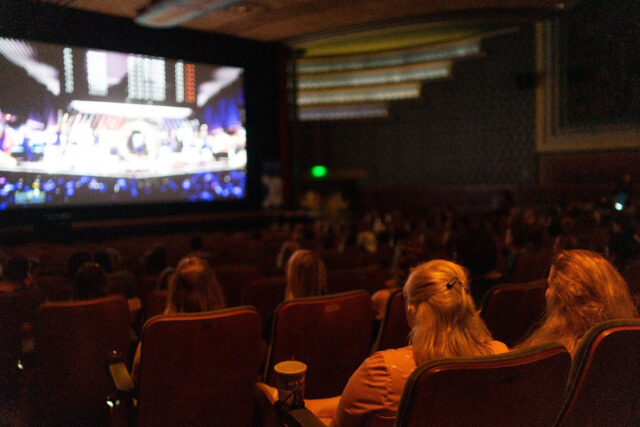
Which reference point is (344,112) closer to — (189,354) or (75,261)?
(75,261)

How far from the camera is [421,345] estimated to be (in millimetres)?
1469

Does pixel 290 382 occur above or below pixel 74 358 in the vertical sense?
above

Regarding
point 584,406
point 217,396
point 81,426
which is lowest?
point 81,426

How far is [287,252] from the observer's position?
15.4 ft

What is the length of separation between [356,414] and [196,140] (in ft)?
29.1

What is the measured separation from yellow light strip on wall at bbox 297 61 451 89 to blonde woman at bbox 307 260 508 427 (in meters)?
12.5

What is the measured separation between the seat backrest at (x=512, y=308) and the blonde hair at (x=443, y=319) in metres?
0.99

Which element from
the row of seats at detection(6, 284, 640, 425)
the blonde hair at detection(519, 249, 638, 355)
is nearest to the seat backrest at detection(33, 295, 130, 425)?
the row of seats at detection(6, 284, 640, 425)

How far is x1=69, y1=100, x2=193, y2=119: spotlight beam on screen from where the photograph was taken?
8430 millimetres

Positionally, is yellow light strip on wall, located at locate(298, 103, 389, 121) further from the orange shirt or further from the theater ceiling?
the orange shirt

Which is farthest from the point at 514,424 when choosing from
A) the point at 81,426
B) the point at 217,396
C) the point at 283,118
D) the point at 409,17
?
the point at 283,118

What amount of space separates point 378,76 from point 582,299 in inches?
525

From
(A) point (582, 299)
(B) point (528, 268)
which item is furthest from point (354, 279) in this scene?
(A) point (582, 299)

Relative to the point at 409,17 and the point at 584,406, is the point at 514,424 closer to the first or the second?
the point at 584,406
